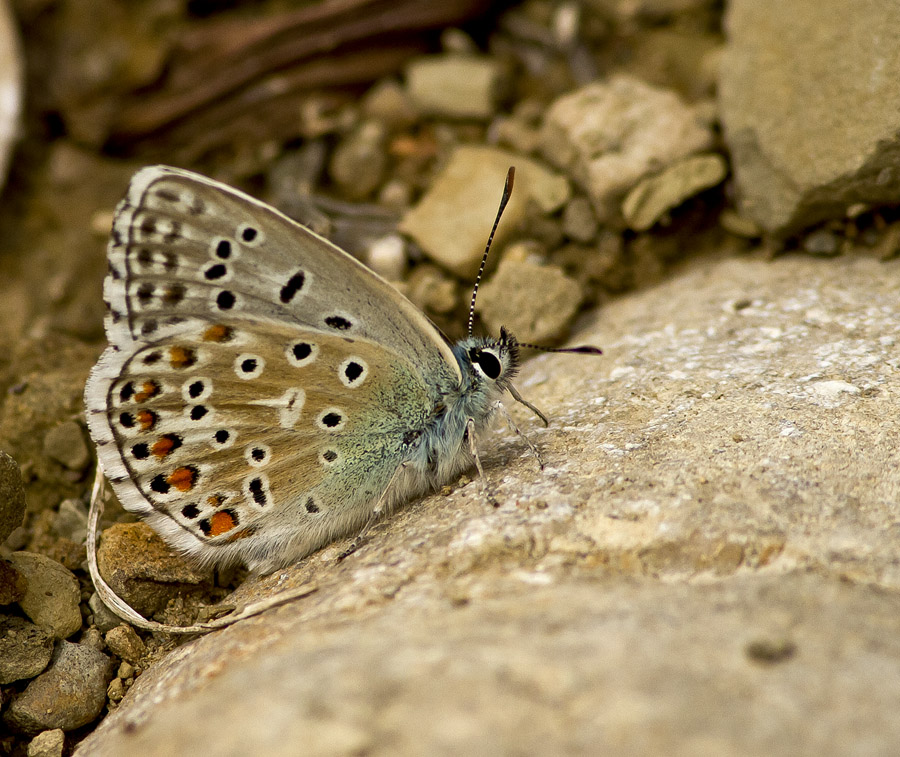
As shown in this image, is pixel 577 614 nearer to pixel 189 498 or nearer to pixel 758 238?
pixel 189 498

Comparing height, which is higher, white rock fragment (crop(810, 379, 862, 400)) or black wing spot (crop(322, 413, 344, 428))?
black wing spot (crop(322, 413, 344, 428))

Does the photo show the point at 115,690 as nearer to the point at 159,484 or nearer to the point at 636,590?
the point at 159,484

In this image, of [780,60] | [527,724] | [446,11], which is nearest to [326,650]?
[527,724]

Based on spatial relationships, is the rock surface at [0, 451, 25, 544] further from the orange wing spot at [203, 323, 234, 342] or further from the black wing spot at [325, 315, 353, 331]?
the black wing spot at [325, 315, 353, 331]

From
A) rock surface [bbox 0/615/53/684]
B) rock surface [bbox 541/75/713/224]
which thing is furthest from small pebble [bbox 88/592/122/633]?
rock surface [bbox 541/75/713/224]

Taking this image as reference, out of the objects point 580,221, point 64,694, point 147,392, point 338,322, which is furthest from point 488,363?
point 64,694

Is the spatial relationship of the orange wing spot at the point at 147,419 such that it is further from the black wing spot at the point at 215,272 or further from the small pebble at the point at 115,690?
the small pebble at the point at 115,690

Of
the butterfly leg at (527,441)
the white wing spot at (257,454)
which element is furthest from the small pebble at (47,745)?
the butterfly leg at (527,441)
